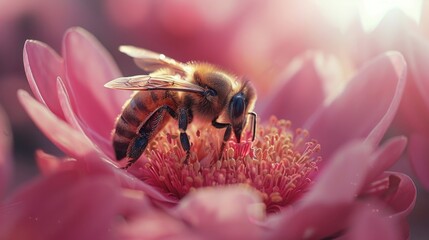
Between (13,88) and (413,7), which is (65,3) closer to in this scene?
(13,88)

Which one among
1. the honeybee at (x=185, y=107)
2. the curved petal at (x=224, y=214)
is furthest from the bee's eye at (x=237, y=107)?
the curved petal at (x=224, y=214)

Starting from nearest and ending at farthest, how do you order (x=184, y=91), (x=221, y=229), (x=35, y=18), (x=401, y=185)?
1. (x=221, y=229)
2. (x=401, y=185)
3. (x=184, y=91)
4. (x=35, y=18)

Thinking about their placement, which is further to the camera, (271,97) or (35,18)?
(35,18)

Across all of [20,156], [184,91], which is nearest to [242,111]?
[184,91]

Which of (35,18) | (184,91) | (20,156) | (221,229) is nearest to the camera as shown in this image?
(221,229)

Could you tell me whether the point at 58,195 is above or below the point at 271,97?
above
